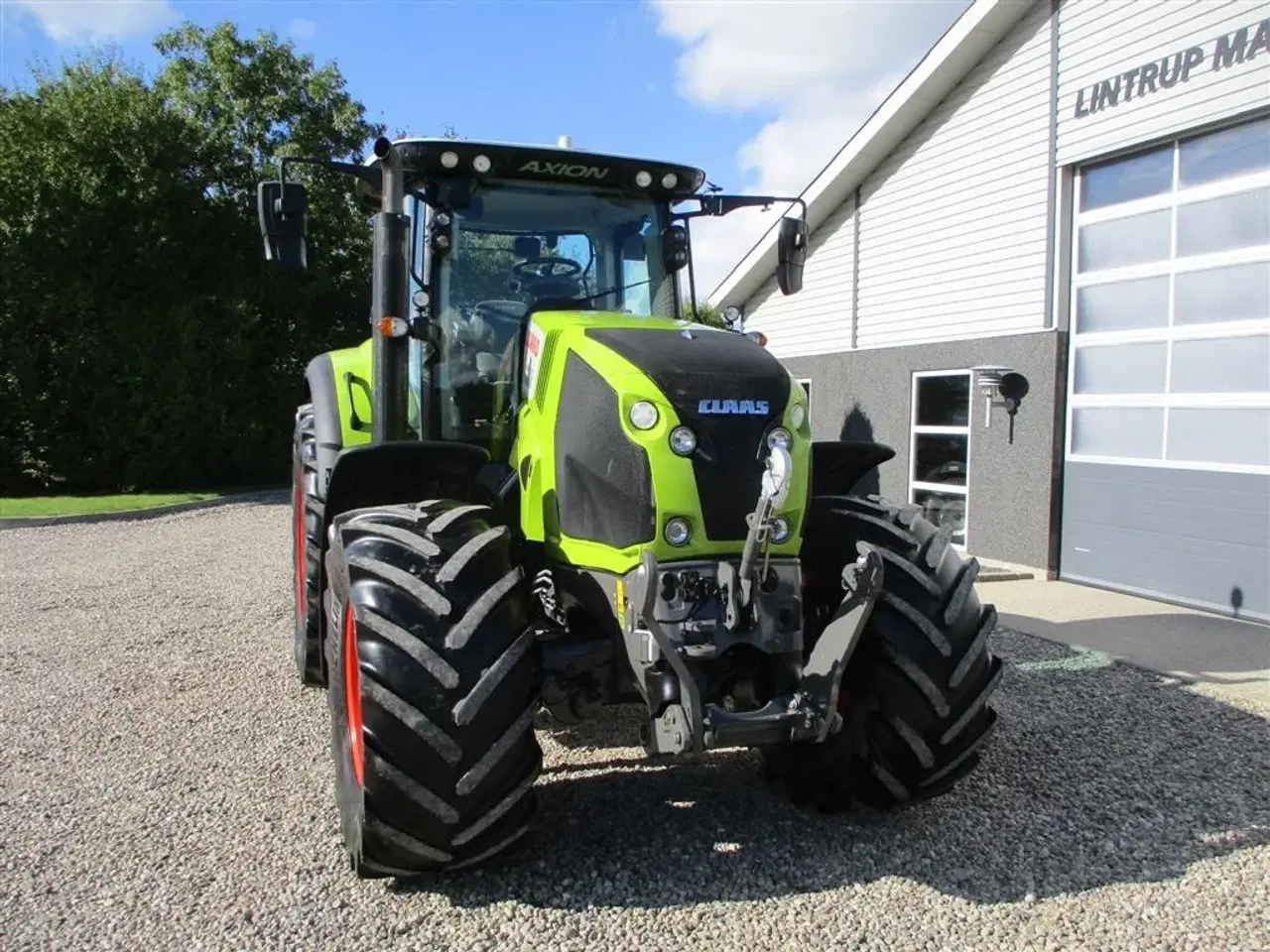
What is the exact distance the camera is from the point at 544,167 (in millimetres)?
4191

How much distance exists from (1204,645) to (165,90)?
20.4 meters

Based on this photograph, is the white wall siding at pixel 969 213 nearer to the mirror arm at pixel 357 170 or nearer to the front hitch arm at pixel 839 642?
the front hitch arm at pixel 839 642

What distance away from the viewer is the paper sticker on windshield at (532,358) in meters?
→ 3.83

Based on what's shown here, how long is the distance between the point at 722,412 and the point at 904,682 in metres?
1.15

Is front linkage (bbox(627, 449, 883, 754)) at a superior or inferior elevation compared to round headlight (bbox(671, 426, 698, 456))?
Answer: inferior

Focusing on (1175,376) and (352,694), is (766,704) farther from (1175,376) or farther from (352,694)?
(1175,376)

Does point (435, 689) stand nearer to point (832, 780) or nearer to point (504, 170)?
point (832, 780)

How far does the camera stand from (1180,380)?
7.63 m

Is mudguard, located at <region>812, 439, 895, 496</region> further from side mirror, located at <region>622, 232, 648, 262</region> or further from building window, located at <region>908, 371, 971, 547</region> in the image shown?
building window, located at <region>908, 371, 971, 547</region>

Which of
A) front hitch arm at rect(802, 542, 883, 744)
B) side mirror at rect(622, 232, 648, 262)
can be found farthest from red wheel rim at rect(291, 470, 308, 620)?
front hitch arm at rect(802, 542, 883, 744)

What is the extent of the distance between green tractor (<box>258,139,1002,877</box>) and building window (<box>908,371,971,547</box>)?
5.62m

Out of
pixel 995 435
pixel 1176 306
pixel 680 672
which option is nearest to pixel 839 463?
pixel 680 672

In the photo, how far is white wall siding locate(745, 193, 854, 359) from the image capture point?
1171 centimetres

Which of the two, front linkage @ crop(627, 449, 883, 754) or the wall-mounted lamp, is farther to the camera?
the wall-mounted lamp
